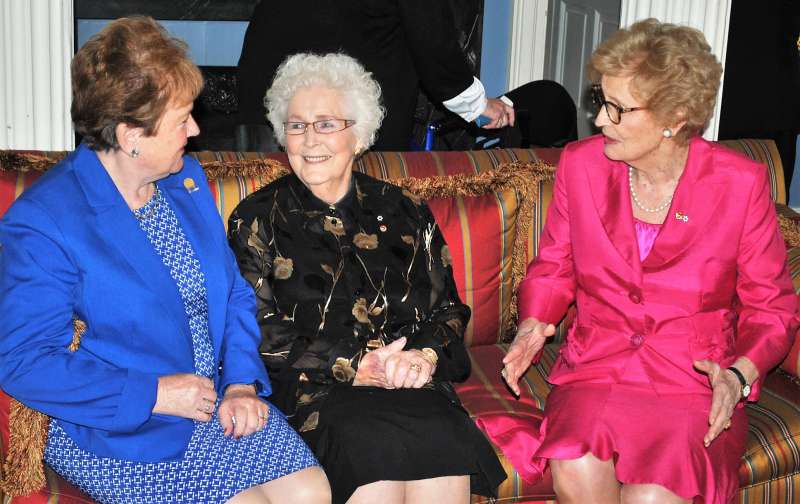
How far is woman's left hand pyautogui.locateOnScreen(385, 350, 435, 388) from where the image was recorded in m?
2.31

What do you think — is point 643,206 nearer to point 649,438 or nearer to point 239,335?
point 649,438

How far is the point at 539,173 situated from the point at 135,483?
1504 millimetres

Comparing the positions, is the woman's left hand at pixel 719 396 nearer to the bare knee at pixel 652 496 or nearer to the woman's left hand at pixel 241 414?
the bare knee at pixel 652 496

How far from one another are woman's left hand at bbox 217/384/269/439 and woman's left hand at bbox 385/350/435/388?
0.30m

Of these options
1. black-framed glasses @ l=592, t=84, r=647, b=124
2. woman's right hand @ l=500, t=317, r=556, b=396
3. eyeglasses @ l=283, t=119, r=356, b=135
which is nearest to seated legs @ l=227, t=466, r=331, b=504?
woman's right hand @ l=500, t=317, r=556, b=396

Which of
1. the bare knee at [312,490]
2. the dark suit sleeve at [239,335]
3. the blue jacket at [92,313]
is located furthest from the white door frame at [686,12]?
the bare knee at [312,490]

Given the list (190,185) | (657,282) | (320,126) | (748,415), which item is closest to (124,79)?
(190,185)

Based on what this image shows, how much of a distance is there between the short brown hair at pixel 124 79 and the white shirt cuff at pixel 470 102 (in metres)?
1.27

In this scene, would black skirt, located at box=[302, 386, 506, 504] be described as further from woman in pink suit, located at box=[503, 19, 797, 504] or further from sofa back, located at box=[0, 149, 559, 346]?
sofa back, located at box=[0, 149, 559, 346]

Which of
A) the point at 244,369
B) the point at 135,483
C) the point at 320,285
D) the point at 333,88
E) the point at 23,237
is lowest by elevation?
the point at 135,483

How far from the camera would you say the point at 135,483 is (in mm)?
2025

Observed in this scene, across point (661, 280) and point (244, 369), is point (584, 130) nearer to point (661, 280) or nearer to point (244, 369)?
point (661, 280)

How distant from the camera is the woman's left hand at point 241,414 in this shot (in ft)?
6.99

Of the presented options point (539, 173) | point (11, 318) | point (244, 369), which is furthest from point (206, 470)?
point (539, 173)
